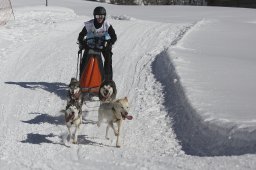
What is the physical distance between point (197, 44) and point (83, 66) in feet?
21.7

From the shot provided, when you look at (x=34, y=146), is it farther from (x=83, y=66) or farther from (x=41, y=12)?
(x=41, y=12)

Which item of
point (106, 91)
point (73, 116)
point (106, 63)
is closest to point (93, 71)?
point (106, 63)

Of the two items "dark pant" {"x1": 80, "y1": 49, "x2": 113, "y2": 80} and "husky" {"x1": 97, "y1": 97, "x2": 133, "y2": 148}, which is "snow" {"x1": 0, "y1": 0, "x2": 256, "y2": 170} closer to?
"husky" {"x1": 97, "y1": 97, "x2": 133, "y2": 148}

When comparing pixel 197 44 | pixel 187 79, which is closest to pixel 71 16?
pixel 197 44

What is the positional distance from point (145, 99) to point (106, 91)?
1.70m

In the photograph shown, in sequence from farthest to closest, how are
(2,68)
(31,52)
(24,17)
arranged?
(24,17)
(31,52)
(2,68)

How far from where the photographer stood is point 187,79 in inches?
433

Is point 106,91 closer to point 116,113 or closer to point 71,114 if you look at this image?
point 116,113

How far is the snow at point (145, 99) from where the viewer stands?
7.18 metres

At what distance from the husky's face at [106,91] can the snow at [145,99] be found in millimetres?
502

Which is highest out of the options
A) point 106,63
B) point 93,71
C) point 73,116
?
point 106,63

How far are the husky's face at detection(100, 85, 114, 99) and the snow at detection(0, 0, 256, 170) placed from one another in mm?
502

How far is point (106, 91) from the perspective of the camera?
891 centimetres

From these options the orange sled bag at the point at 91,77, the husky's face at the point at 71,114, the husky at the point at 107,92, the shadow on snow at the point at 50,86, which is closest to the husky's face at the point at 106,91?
the husky at the point at 107,92
